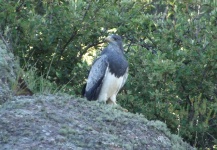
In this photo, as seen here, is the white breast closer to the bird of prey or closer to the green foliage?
the bird of prey

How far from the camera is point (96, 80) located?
11.0 m

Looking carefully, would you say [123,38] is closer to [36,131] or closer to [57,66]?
[57,66]

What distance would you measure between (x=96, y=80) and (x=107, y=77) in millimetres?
181

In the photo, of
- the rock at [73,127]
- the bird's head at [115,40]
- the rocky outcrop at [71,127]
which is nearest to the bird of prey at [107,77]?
the bird's head at [115,40]

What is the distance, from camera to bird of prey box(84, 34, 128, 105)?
10.9 meters

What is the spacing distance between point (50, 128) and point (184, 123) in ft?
12.7

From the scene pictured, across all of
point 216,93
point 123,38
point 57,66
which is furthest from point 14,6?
point 216,93

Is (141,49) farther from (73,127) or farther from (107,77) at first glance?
(73,127)

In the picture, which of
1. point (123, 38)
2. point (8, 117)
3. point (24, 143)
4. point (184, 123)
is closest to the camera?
point (24, 143)

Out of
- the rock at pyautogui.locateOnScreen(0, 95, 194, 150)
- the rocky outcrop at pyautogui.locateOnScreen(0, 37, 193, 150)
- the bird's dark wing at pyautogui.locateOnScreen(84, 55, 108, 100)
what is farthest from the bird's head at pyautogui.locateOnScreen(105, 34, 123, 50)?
the rock at pyautogui.locateOnScreen(0, 95, 194, 150)

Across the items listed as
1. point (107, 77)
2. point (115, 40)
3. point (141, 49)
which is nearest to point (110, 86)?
point (107, 77)

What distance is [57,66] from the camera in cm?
1174

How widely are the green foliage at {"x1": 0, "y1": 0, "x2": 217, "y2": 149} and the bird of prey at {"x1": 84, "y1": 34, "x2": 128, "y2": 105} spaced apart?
0.20 m

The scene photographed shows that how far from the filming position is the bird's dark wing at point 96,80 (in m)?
11.0
